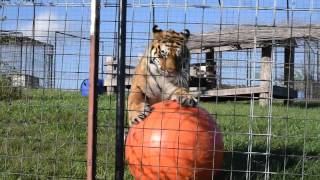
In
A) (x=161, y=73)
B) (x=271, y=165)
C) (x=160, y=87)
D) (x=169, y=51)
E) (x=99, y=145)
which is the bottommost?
(x=271, y=165)

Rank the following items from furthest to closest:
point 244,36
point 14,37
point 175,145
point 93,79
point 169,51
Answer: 1. point 244,36
2. point 169,51
3. point 14,37
4. point 175,145
5. point 93,79

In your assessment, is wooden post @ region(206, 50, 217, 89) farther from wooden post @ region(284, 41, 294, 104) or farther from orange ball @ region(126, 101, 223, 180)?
wooden post @ region(284, 41, 294, 104)

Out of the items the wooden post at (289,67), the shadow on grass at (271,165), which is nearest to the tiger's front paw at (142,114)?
the shadow on grass at (271,165)

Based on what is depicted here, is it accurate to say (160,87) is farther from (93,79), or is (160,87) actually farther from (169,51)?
(93,79)

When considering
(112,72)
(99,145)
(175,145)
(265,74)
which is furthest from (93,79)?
(265,74)

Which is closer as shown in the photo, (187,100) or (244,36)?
(187,100)

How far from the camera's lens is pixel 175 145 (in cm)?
506

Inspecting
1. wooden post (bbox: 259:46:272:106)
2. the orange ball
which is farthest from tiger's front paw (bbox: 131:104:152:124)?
wooden post (bbox: 259:46:272:106)

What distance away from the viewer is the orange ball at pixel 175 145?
16.6ft

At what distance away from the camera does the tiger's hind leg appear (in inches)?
217

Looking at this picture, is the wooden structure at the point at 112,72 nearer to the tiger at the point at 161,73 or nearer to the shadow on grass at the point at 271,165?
the tiger at the point at 161,73

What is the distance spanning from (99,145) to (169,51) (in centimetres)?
167

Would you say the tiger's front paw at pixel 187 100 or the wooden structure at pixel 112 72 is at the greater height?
the wooden structure at pixel 112 72

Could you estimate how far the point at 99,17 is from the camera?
4434mm
